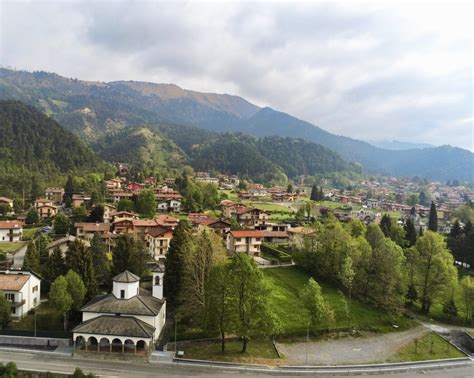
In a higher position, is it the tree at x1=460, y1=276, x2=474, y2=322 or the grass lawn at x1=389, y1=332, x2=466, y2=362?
the tree at x1=460, y1=276, x2=474, y2=322

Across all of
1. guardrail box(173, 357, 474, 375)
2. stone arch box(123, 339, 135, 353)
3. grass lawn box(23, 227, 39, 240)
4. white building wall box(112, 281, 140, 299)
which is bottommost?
guardrail box(173, 357, 474, 375)

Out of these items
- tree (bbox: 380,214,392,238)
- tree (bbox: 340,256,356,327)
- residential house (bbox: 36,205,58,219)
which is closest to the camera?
tree (bbox: 340,256,356,327)

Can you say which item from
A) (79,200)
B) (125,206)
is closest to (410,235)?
(125,206)

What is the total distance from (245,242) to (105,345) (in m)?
36.7

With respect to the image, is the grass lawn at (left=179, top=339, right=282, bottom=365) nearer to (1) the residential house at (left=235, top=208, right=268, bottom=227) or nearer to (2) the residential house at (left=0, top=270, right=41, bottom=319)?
(2) the residential house at (left=0, top=270, right=41, bottom=319)

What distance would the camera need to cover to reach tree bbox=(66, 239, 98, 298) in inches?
1785

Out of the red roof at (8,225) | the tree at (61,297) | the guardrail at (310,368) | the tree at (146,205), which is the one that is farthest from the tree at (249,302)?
the tree at (146,205)

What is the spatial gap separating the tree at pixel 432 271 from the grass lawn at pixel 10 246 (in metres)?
61.4

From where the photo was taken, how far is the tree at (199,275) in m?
41.4

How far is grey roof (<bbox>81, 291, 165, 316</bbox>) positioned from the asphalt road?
452 cm

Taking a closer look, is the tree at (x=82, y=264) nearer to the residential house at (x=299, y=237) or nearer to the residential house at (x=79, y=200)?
the residential house at (x=299, y=237)

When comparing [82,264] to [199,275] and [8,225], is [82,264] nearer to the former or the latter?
[199,275]

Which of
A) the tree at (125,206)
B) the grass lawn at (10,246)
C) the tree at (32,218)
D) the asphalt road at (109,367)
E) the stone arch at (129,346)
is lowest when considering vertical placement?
the asphalt road at (109,367)

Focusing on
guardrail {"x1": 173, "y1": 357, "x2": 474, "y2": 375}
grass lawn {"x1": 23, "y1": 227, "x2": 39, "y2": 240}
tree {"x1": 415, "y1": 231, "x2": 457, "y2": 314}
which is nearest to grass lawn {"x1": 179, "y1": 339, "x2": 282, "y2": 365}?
guardrail {"x1": 173, "y1": 357, "x2": 474, "y2": 375}
